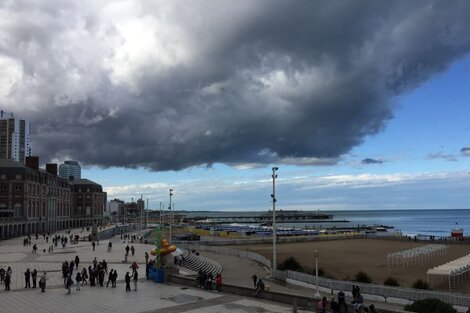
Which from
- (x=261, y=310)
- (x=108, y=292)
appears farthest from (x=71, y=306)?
(x=261, y=310)

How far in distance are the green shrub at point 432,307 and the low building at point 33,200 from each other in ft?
266

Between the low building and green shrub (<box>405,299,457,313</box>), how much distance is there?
81.1 metres

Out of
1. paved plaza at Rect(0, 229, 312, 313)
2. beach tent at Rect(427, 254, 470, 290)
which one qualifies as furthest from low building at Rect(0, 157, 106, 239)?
beach tent at Rect(427, 254, 470, 290)

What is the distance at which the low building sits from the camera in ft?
311

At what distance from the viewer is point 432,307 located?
20.0m

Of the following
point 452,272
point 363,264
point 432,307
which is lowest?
point 363,264

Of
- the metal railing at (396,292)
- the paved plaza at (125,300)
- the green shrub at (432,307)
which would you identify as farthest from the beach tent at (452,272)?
the paved plaza at (125,300)

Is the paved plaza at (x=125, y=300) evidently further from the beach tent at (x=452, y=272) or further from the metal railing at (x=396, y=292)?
the beach tent at (x=452, y=272)

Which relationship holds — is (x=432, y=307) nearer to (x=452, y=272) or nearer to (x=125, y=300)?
(x=125, y=300)

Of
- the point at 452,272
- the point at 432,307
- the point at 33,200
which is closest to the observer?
the point at 432,307

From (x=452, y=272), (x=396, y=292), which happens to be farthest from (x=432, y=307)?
(x=452, y=272)

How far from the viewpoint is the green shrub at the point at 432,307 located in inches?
772

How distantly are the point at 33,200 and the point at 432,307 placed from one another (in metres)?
98.5

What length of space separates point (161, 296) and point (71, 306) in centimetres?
502
